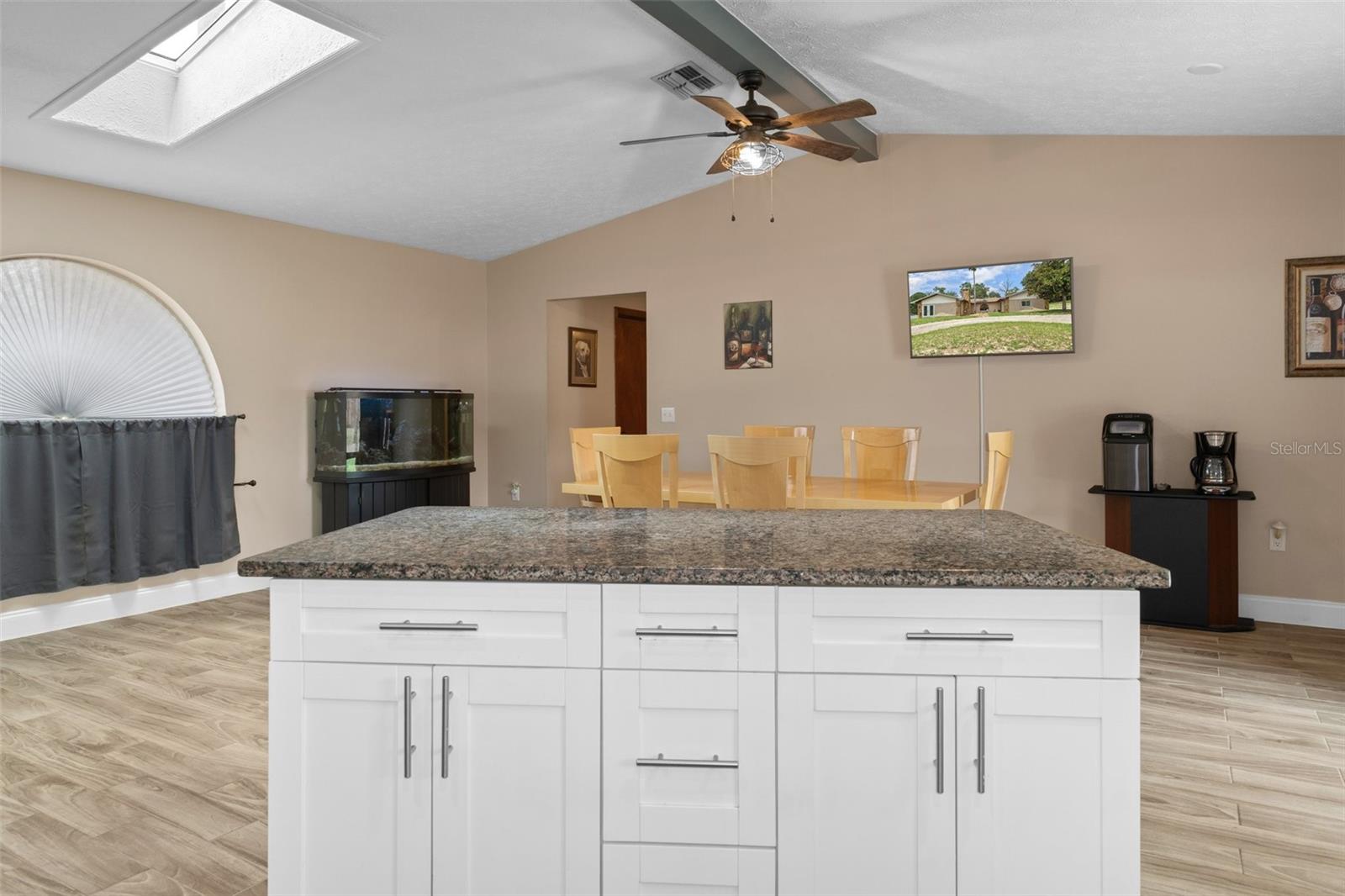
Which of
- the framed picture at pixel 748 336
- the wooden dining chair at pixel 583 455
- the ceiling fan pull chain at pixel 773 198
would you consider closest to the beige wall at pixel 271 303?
the wooden dining chair at pixel 583 455

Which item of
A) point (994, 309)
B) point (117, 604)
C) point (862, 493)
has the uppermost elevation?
point (994, 309)

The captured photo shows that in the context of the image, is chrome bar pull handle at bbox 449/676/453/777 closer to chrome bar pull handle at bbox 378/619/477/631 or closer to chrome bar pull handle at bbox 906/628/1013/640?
chrome bar pull handle at bbox 378/619/477/631

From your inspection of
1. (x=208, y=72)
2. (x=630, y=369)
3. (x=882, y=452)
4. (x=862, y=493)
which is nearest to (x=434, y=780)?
(x=862, y=493)

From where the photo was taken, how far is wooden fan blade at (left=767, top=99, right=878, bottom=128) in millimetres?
3443

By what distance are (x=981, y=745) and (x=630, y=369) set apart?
6.79 meters

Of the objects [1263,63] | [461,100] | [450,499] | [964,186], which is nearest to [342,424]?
[450,499]

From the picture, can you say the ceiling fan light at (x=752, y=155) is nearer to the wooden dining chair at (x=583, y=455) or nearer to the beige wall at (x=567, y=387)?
the wooden dining chair at (x=583, y=455)

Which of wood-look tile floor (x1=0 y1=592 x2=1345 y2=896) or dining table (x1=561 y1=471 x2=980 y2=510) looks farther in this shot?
dining table (x1=561 y1=471 x2=980 y2=510)

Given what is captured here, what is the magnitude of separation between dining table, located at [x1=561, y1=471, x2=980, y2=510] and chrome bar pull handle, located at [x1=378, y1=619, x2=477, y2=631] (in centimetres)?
201

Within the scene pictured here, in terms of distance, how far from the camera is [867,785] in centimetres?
146

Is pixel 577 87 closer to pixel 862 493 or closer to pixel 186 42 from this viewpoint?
pixel 186 42

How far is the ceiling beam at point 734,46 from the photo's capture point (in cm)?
337

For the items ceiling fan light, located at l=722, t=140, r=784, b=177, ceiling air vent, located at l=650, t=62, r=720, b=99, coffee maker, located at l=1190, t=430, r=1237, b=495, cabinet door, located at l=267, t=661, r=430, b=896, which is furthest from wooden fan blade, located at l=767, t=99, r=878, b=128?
cabinet door, located at l=267, t=661, r=430, b=896

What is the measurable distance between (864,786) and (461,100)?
3.71m
